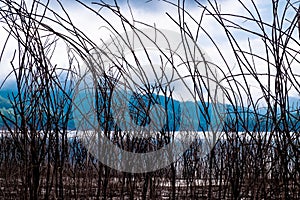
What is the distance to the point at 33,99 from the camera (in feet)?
4.43

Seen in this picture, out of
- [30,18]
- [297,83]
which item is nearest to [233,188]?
[297,83]

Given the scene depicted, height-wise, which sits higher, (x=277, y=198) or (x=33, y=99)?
(x=33, y=99)

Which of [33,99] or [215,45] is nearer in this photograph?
[215,45]

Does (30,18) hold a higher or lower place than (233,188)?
higher

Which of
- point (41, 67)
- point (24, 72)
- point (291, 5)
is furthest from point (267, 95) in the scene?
point (24, 72)

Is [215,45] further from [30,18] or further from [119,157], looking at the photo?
[119,157]

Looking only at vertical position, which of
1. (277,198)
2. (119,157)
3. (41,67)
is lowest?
(277,198)

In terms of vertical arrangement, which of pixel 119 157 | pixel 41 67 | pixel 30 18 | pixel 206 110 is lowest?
pixel 119 157

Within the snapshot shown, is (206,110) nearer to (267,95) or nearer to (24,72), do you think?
(267,95)

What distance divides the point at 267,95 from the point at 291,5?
279 mm

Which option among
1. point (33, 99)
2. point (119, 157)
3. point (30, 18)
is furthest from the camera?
point (119, 157)

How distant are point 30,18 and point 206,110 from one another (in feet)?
2.04

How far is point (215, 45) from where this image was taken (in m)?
1.19

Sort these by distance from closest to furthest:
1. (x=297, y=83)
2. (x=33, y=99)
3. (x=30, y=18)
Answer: (x=297, y=83)
(x=30, y=18)
(x=33, y=99)
